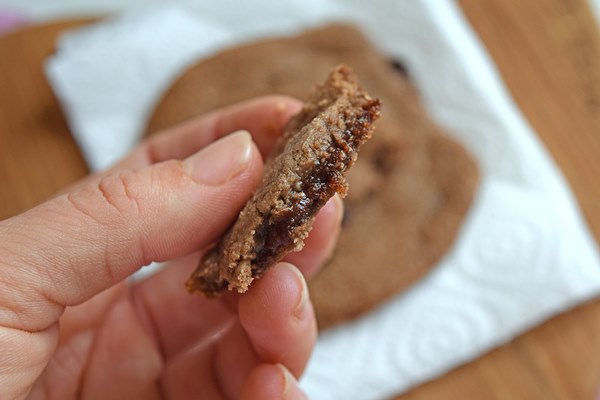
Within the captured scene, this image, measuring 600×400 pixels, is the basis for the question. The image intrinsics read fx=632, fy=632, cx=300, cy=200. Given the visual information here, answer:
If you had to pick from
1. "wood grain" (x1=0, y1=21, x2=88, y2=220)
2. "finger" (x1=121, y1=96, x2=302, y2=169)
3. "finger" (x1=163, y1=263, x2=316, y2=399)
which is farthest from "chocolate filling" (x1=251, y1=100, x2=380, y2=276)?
"wood grain" (x1=0, y1=21, x2=88, y2=220)

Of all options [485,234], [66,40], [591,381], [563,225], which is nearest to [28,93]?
[66,40]

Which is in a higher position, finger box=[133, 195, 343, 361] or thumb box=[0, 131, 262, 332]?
thumb box=[0, 131, 262, 332]

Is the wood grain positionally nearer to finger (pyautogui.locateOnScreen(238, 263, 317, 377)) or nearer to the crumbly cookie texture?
finger (pyautogui.locateOnScreen(238, 263, 317, 377))

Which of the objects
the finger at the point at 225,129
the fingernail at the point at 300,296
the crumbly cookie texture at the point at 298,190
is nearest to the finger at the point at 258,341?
the fingernail at the point at 300,296

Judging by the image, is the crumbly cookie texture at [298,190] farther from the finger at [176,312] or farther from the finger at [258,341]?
the finger at [176,312]

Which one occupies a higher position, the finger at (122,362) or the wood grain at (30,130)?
the wood grain at (30,130)

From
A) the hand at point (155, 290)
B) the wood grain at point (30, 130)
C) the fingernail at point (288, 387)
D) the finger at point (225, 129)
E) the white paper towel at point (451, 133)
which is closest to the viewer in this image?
the hand at point (155, 290)

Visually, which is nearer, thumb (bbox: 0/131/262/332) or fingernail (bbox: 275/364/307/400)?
thumb (bbox: 0/131/262/332)

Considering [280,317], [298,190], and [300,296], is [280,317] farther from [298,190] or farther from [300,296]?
[298,190]
